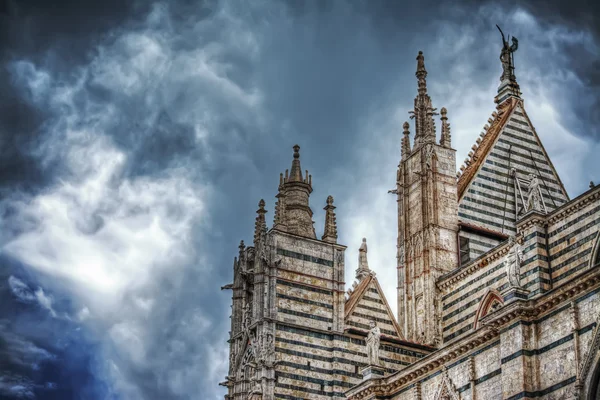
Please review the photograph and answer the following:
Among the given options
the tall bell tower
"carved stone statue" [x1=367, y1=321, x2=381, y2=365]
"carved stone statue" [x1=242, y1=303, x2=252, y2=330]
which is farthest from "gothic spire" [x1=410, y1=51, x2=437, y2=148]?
"carved stone statue" [x1=367, y1=321, x2=381, y2=365]

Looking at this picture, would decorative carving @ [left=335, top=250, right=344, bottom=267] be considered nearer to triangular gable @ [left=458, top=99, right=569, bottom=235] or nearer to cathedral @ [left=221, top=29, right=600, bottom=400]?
cathedral @ [left=221, top=29, right=600, bottom=400]

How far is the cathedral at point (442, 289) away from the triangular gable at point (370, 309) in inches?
2.2

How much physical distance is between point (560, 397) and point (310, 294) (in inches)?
628

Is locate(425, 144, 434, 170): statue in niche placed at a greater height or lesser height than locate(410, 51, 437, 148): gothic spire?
lesser

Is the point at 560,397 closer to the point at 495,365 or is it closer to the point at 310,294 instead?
the point at 495,365

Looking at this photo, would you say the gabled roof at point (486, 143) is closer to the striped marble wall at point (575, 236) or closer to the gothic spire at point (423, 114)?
the gothic spire at point (423, 114)

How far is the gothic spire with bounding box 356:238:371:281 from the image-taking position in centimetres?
5137

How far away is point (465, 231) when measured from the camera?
4650 centimetres

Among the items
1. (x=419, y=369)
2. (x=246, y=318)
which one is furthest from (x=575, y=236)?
(x=246, y=318)

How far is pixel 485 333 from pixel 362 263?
22213 millimetres

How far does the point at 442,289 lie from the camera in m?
44.5

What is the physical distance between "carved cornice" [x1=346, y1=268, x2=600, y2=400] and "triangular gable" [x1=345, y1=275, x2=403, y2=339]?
8.03 meters

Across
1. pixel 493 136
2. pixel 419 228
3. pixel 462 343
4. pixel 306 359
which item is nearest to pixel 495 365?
pixel 462 343

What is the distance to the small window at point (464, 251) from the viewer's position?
45625mm
